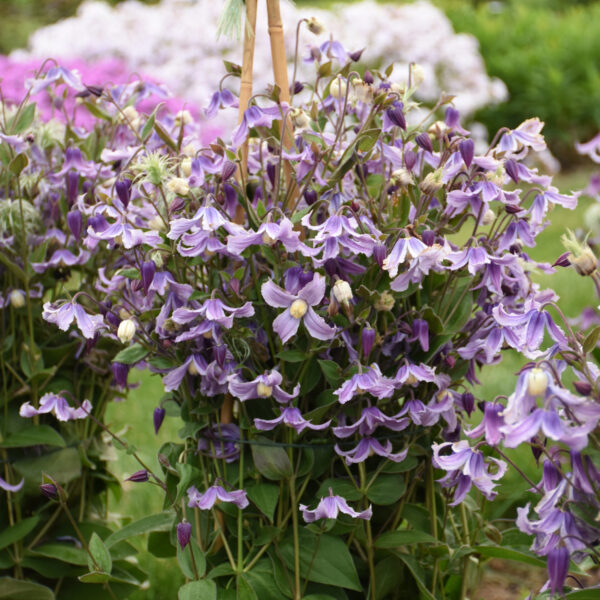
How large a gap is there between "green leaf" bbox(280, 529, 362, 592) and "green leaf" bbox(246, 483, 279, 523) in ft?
0.24

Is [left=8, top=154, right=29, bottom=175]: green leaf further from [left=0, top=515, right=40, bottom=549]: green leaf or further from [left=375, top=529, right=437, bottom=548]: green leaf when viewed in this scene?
[left=375, top=529, right=437, bottom=548]: green leaf

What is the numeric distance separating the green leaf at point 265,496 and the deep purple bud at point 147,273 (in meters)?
0.33

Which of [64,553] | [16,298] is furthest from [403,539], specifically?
[16,298]

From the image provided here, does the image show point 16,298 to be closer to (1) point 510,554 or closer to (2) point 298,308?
(2) point 298,308

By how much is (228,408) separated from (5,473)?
0.52 metres

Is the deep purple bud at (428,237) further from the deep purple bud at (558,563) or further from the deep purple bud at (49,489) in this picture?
the deep purple bud at (49,489)

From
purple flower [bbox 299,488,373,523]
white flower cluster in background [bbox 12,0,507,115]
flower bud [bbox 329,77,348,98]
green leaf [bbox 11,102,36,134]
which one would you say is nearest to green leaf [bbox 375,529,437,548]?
purple flower [bbox 299,488,373,523]

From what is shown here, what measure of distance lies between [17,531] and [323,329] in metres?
0.74

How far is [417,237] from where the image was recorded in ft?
3.53

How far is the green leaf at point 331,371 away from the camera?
3.68 ft

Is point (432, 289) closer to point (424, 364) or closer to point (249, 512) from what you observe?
point (424, 364)

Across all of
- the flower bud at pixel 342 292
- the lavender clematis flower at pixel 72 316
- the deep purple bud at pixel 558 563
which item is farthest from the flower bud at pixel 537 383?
the lavender clematis flower at pixel 72 316

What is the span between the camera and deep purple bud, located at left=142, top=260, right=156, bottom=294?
113 cm

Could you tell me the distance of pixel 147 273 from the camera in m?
1.13
